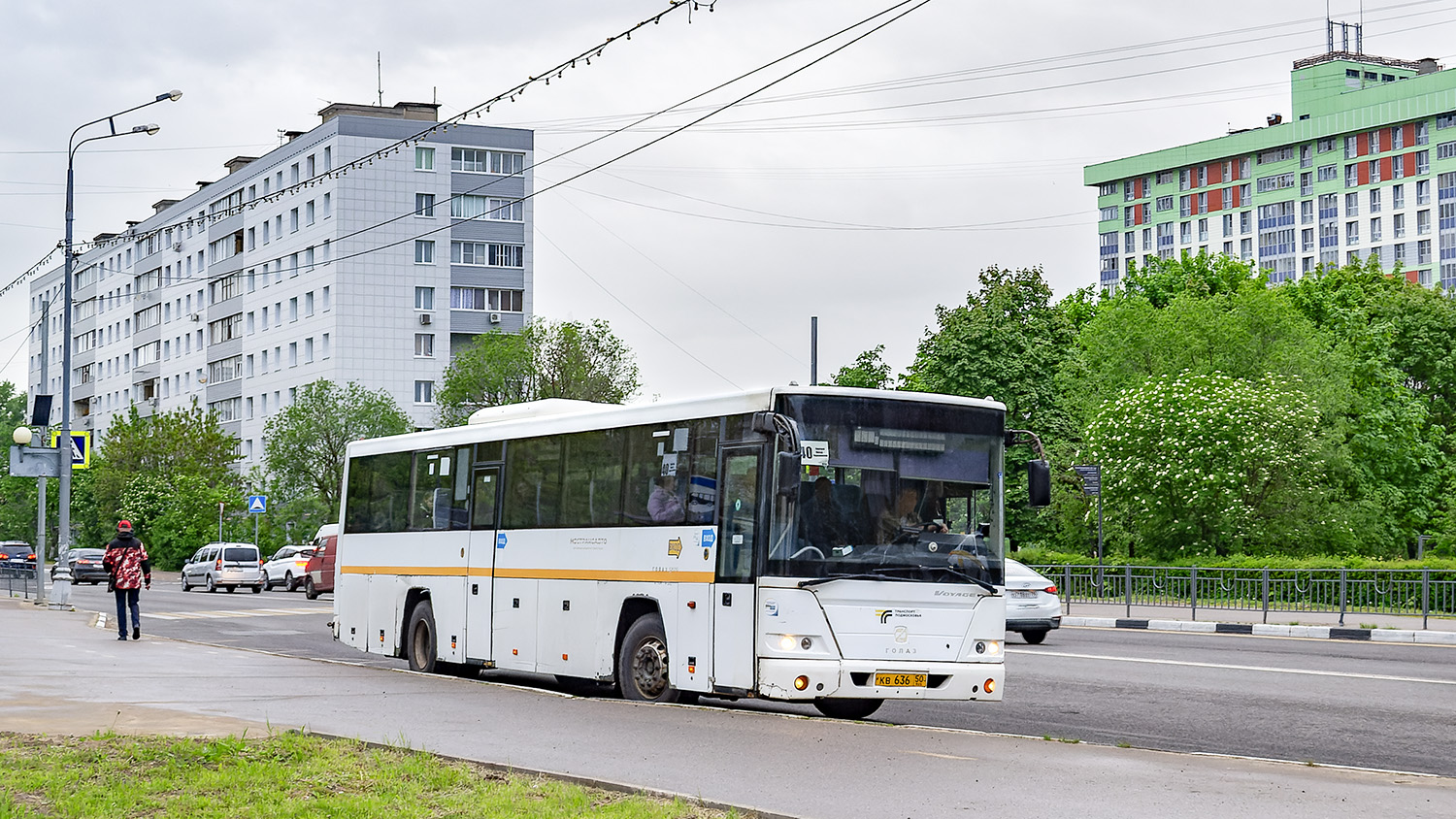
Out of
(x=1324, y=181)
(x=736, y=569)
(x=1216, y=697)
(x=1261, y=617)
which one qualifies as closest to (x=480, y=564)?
(x=736, y=569)

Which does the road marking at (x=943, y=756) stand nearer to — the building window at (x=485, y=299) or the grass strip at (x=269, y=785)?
the grass strip at (x=269, y=785)

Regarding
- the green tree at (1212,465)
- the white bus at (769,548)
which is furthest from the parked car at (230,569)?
the white bus at (769,548)

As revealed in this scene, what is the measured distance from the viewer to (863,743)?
37.3 ft

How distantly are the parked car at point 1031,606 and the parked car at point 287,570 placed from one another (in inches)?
1245

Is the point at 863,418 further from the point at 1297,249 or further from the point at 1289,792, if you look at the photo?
the point at 1297,249

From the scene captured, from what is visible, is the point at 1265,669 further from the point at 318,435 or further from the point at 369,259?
the point at 369,259

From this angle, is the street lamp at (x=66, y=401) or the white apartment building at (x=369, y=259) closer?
the street lamp at (x=66, y=401)

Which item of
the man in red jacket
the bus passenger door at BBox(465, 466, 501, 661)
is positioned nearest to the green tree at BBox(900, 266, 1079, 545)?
the man in red jacket

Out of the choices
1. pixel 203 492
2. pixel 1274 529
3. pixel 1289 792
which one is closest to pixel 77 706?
pixel 1289 792

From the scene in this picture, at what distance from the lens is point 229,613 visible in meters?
35.5

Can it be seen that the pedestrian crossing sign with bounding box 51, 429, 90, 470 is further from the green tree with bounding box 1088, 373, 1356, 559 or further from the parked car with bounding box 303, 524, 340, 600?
the green tree with bounding box 1088, 373, 1356, 559

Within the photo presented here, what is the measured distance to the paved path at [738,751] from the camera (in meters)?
8.76

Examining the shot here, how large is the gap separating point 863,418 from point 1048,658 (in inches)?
354

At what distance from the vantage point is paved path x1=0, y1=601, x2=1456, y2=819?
876cm
